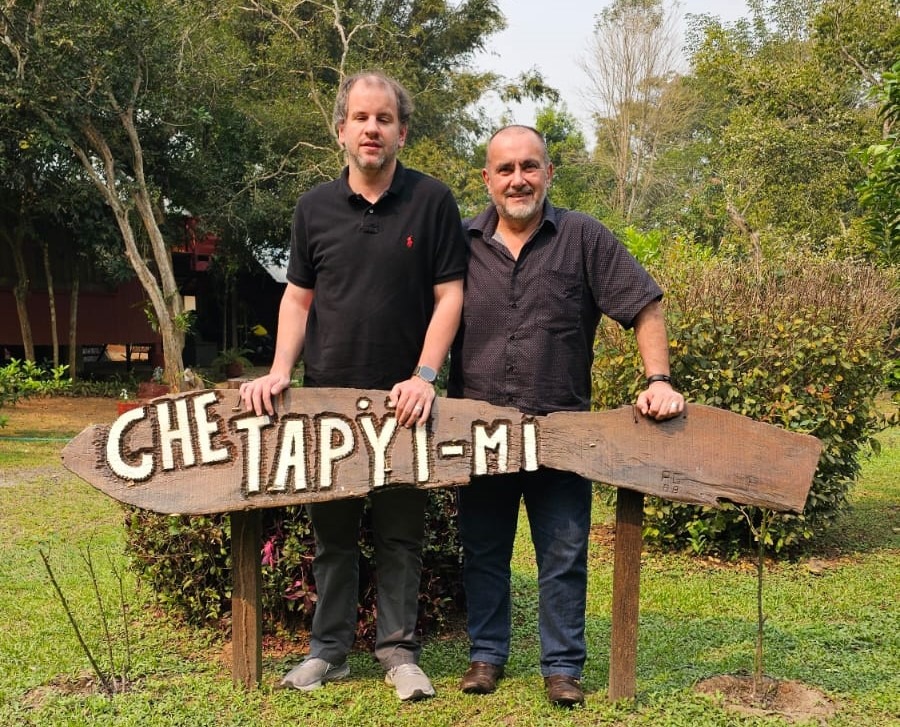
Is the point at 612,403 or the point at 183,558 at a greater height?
the point at 612,403

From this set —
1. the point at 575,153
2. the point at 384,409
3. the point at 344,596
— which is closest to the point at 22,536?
the point at 344,596

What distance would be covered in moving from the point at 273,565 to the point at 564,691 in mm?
1388

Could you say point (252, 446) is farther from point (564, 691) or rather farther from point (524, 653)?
point (524, 653)

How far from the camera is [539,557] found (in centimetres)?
320

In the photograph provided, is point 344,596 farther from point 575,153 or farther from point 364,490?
point 575,153

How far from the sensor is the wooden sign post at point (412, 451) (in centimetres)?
297

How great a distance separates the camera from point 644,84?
114ft

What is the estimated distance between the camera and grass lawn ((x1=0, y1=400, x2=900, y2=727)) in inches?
122

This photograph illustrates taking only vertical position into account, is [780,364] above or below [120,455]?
above

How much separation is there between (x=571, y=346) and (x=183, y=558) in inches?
82.9

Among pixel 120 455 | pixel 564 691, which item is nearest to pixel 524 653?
pixel 564 691

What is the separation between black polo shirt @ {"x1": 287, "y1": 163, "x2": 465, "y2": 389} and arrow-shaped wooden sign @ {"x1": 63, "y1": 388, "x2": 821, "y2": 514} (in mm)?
162

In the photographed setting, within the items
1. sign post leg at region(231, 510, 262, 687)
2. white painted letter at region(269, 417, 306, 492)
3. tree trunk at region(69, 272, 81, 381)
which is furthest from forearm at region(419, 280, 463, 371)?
tree trunk at region(69, 272, 81, 381)

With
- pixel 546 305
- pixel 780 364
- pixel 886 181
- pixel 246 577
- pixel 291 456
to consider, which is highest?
pixel 886 181
